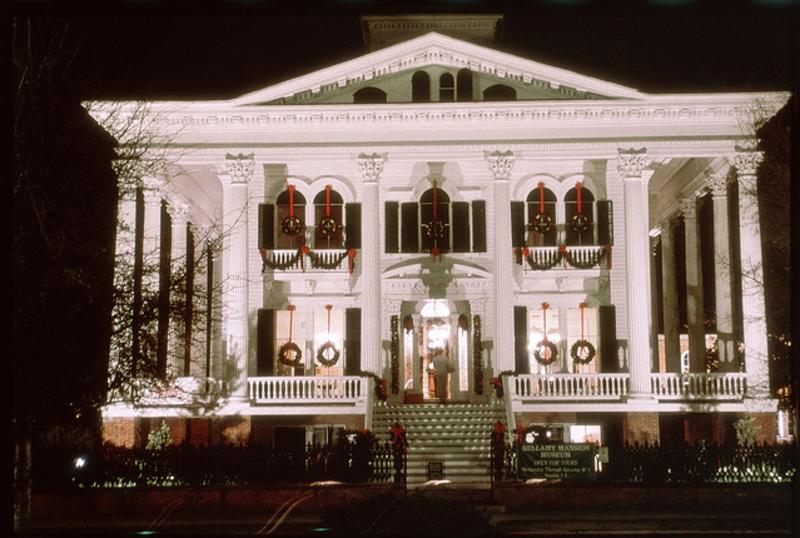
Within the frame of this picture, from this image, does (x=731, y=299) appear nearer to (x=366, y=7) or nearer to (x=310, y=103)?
(x=310, y=103)

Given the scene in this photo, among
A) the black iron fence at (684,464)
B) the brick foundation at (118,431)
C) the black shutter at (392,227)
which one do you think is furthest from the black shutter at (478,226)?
the brick foundation at (118,431)

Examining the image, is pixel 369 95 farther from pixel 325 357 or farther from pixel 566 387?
pixel 566 387

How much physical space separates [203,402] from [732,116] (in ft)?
61.5

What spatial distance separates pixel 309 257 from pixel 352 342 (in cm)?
329

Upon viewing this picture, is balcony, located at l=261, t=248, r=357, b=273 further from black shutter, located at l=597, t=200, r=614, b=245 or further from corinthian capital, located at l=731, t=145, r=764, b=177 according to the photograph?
corinthian capital, located at l=731, t=145, r=764, b=177

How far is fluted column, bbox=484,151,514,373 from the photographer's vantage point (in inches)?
1256

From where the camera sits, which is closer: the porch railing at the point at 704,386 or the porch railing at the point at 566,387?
the porch railing at the point at 704,386

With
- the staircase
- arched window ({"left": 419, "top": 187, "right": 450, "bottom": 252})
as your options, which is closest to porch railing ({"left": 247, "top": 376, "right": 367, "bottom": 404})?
the staircase

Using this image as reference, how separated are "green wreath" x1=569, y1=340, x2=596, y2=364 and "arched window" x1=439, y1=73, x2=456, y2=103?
9023 mm

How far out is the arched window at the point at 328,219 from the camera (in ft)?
110

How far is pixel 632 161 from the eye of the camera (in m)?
32.4

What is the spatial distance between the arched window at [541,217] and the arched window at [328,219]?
20.7ft

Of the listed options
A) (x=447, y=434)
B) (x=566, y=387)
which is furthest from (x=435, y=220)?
(x=447, y=434)

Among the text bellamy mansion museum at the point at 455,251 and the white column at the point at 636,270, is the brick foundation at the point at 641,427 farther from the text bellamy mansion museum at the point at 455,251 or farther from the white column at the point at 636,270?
the white column at the point at 636,270
